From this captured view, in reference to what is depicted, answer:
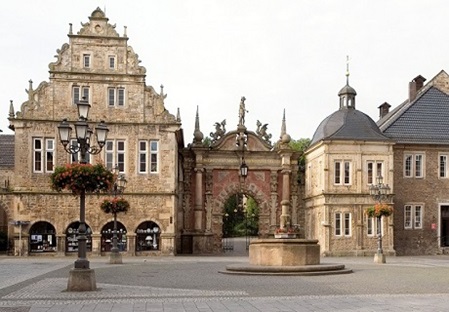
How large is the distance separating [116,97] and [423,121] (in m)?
22.0

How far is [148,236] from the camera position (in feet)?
150

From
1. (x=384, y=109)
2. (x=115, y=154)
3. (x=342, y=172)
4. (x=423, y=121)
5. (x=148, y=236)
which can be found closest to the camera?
(x=115, y=154)

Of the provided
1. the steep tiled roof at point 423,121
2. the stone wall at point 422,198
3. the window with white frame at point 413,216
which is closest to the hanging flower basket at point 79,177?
the steep tiled roof at point 423,121

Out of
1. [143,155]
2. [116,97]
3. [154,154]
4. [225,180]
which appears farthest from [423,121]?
[116,97]

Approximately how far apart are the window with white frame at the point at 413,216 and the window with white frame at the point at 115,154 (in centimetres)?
1985

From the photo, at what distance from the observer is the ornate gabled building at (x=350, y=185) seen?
47.1 meters

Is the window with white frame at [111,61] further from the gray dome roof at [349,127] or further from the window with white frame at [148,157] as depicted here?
the gray dome roof at [349,127]

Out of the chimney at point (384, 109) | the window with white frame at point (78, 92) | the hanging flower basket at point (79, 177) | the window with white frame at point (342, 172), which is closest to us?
the hanging flower basket at point (79, 177)

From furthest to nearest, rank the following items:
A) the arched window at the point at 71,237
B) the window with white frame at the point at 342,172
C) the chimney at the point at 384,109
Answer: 1. the chimney at the point at 384,109
2. the window with white frame at the point at 342,172
3. the arched window at the point at 71,237

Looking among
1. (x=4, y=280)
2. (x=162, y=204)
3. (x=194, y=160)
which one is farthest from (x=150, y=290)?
(x=194, y=160)

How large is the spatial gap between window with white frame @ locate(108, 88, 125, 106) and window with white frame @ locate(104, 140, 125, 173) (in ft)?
8.00

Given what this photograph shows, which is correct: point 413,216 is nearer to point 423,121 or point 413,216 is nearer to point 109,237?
point 423,121

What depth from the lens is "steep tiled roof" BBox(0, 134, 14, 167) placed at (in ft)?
201

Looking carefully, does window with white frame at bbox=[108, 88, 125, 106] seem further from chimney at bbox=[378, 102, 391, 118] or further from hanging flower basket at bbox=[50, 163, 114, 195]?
chimney at bbox=[378, 102, 391, 118]
